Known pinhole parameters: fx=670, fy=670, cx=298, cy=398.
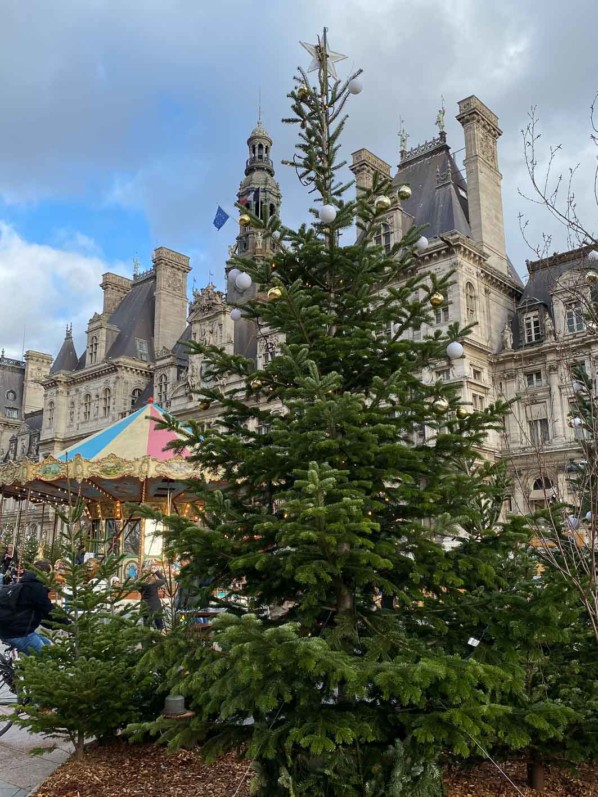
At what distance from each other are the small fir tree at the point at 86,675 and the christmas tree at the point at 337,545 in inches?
29.9

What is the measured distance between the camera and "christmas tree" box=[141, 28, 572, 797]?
4199 mm

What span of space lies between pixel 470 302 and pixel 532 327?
346 cm

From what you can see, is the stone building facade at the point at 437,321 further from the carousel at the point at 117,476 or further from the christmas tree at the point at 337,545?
the christmas tree at the point at 337,545

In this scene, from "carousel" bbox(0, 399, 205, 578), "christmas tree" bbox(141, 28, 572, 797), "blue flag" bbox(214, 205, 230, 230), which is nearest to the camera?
"christmas tree" bbox(141, 28, 572, 797)

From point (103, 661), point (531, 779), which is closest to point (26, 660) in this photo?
point (103, 661)

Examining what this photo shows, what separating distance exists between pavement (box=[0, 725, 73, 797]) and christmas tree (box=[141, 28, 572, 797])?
1.70 meters

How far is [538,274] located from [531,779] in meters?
30.8

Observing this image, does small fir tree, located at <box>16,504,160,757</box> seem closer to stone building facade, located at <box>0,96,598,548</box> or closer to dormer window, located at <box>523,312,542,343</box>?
stone building facade, located at <box>0,96,598,548</box>

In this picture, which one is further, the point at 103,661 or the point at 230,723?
the point at 103,661

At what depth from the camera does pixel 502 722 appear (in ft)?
14.8

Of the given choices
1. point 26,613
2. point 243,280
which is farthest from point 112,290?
point 243,280

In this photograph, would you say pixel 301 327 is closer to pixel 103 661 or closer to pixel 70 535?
pixel 70 535

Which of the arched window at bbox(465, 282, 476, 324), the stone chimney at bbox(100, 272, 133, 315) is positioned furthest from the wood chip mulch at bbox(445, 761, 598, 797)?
the stone chimney at bbox(100, 272, 133, 315)

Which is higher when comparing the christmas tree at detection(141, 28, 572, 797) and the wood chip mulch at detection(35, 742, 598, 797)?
the christmas tree at detection(141, 28, 572, 797)
